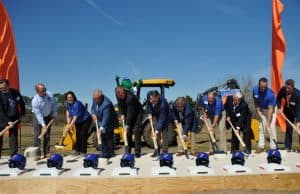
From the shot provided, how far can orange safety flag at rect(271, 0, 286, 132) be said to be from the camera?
12234 millimetres

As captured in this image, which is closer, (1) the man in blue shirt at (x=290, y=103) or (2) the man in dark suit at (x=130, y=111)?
(2) the man in dark suit at (x=130, y=111)

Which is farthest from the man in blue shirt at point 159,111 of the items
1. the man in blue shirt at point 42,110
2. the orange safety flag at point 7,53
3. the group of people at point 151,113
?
the orange safety flag at point 7,53

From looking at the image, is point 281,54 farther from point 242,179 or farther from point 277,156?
point 242,179

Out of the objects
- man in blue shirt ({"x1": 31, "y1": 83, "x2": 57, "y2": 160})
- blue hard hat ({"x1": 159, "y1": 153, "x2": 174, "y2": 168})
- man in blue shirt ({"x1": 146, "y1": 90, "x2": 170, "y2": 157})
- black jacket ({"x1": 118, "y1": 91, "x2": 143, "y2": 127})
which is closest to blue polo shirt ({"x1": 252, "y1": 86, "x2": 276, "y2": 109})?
man in blue shirt ({"x1": 146, "y1": 90, "x2": 170, "y2": 157})

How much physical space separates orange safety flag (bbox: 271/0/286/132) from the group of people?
3.85 m

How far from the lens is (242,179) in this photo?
5.42 m

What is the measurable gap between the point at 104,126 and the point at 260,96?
361 centimetres

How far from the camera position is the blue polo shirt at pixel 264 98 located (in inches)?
327

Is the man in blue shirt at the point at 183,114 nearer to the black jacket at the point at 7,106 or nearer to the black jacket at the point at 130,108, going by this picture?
the black jacket at the point at 130,108

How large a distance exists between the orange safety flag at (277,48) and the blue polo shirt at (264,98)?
13.1 ft

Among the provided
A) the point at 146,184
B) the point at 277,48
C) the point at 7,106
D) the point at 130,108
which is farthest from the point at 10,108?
the point at 277,48

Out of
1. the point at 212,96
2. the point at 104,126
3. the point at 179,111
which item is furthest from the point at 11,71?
the point at 212,96

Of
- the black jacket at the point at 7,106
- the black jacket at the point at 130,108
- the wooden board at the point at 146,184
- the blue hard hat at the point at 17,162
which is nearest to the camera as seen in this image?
the wooden board at the point at 146,184

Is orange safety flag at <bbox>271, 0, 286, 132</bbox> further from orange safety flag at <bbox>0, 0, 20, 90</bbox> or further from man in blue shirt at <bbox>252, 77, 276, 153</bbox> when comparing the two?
orange safety flag at <bbox>0, 0, 20, 90</bbox>
